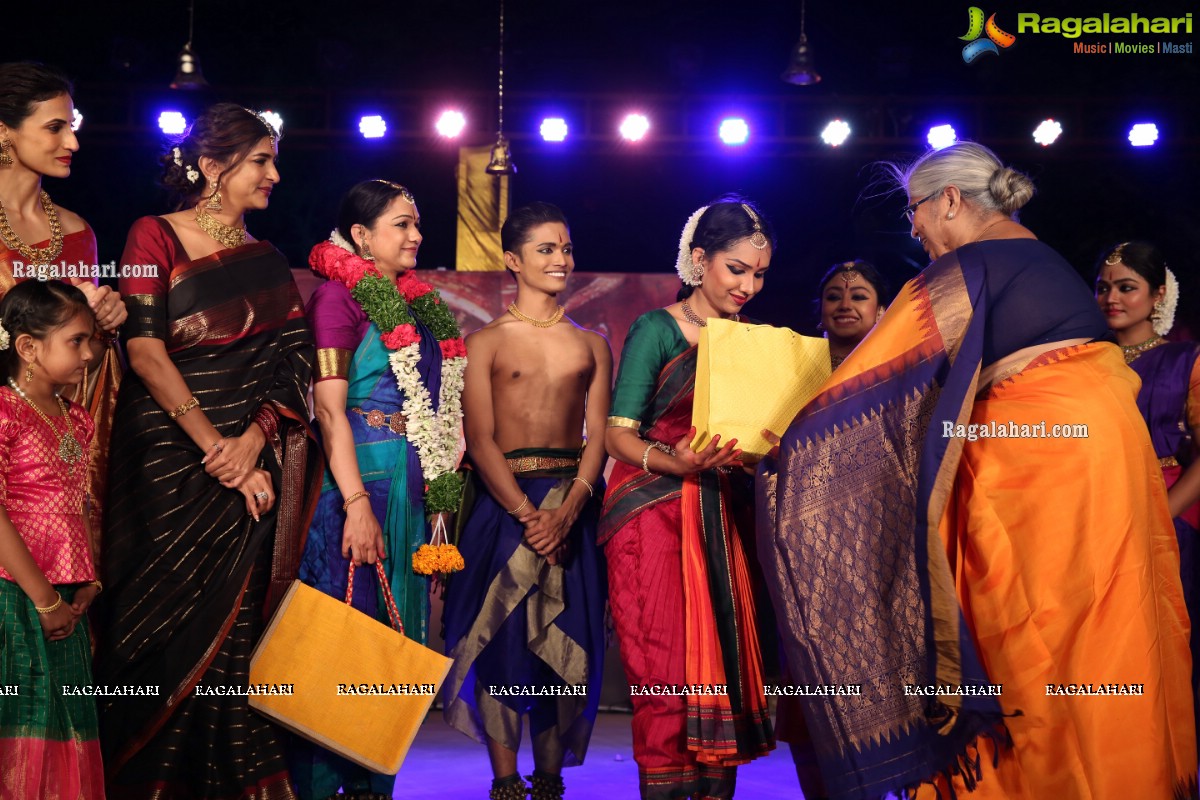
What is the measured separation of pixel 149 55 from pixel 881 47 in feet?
17.0

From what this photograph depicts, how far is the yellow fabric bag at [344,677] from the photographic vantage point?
3.12 meters

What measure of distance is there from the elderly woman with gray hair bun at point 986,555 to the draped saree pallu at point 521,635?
914 mm

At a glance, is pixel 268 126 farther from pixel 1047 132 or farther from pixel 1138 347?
pixel 1047 132

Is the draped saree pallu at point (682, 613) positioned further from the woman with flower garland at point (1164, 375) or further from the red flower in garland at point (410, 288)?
the woman with flower garland at point (1164, 375)

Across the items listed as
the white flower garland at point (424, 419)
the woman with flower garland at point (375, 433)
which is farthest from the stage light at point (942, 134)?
the white flower garland at point (424, 419)

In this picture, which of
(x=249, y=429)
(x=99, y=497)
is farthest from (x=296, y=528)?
(x=99, y=497)

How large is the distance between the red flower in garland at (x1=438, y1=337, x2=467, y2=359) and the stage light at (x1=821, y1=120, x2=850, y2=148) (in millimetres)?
5193

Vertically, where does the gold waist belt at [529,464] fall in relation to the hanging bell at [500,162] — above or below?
below

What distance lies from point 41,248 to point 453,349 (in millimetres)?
1201

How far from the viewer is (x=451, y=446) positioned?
3.56 m

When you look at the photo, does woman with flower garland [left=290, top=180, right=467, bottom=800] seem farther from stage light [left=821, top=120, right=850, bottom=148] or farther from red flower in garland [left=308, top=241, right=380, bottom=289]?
stage light [left=821, top=120, right=850, bottom=148]

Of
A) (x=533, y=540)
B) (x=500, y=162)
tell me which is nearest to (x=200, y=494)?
(x=533, y=540)

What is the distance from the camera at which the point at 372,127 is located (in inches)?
326

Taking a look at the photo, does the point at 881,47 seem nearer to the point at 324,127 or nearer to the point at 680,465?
the point at 324,127
